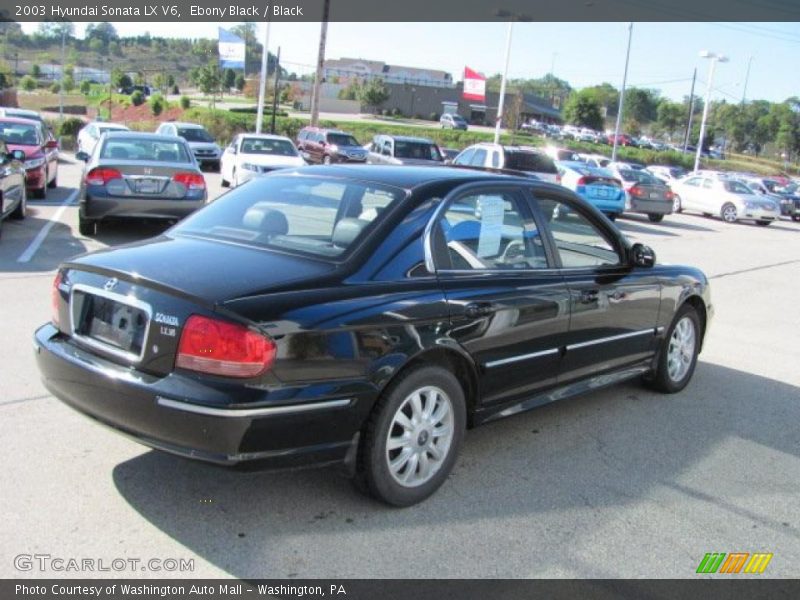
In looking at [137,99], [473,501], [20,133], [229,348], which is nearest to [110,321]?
[229,348]

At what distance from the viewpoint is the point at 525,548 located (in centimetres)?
345

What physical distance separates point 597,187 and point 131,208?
13384 mm

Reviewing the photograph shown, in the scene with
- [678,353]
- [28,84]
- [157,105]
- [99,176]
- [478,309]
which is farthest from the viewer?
[28,84]

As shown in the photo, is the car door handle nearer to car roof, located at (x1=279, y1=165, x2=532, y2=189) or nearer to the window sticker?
the window sticker

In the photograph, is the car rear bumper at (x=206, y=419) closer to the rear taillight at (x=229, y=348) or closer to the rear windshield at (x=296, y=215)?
the rear taillight at (x=229, y=348)

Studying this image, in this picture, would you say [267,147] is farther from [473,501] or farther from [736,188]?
[473,501]

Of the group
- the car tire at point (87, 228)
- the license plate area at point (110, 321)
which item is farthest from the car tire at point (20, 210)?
the license plate area at point (110, 321)

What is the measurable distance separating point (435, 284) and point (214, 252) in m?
1.11

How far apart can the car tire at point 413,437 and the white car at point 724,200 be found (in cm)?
2481

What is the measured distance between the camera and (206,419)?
3141 millimetres

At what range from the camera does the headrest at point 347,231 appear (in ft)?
12.6

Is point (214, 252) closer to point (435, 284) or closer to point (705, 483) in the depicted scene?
point (435, 284)

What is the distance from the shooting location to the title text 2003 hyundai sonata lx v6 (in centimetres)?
321

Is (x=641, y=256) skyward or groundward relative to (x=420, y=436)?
skyward
